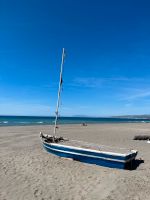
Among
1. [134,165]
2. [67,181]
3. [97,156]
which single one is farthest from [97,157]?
[67,181]

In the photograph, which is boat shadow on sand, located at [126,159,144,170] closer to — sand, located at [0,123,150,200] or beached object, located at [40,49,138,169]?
beached object, located at [40,49,138,169]

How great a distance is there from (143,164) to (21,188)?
7.59 m

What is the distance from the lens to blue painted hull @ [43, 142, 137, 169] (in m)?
12.1

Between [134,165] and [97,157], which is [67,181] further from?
[134,165]

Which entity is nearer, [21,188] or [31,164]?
[21,188]

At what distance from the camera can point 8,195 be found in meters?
8.38

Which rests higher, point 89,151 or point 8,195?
point 89,151

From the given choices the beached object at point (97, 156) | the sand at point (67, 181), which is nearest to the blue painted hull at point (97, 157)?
the beached object at point (97, 156)

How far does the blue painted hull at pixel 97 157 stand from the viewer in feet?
39.7

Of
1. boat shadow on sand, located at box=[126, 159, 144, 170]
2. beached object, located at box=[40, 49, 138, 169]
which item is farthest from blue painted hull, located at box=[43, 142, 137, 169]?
boat shadow on sand, located at box=[126, 159, 144, 170]

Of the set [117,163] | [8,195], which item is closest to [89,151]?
[117,163]

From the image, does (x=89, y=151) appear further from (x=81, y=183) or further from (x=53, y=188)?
(x=53, y=188)

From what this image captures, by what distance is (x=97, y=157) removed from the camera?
1277 centimetres

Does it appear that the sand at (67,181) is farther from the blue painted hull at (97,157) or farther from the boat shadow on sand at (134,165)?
the blue painted hull at (97,157)
